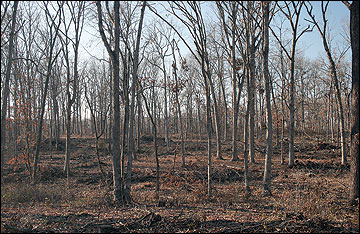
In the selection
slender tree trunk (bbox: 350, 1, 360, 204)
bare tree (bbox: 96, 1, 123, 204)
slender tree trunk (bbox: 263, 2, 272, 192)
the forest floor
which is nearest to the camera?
the forest floor

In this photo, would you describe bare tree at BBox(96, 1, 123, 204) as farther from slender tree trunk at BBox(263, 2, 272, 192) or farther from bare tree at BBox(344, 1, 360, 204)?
bare tree at BBox(344, 1, 360, 204)

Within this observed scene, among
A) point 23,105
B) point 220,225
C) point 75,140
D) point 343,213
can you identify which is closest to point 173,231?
point 220,225

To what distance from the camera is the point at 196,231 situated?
499 centimetres

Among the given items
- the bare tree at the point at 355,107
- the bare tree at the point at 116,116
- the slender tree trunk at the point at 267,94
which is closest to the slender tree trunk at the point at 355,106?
the bare tree at the point at 355,107

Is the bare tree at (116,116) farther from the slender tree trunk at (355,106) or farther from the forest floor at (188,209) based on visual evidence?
the slender tree trunk at (355,106)

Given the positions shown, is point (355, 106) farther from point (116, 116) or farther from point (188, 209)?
point (116, 116)

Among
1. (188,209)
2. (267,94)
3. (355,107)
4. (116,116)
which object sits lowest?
(188,209)

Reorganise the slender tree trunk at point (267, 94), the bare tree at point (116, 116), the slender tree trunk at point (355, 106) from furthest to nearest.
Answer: the slender tree trunk at point (267, 94) → the bare tree at point (116, 116) → the slender tree trunk at point (355, 106)

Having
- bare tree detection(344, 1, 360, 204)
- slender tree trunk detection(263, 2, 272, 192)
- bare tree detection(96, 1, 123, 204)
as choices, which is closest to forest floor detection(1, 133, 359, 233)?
bare tree detection(96, 1, 123, 204)

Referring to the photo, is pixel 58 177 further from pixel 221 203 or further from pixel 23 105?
pixel 221 203

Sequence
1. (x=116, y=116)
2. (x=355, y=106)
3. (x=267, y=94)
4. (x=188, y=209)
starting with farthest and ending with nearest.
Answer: (x=267, y=94), (x=116, y=116), (x=188, y=209), (x=355, y=106)

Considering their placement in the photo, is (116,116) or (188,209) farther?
(116,116)

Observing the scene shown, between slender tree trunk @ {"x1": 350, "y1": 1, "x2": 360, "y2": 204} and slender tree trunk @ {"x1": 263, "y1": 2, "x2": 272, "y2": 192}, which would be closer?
slender tree trunk @ {"x1": 350, "y1": 1, "x2": 360, "y2": 204}

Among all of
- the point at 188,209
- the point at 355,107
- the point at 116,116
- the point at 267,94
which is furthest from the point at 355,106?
the point at 116,116
